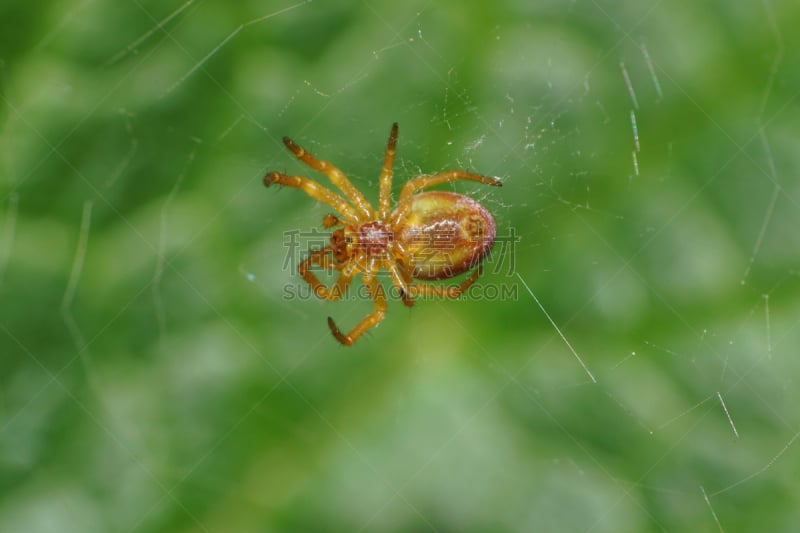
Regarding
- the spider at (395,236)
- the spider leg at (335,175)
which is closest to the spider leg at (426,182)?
the spider at (395,236)

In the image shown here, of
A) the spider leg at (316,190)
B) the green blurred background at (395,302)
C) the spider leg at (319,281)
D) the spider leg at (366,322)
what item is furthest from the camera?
the spider leg at (319,281)

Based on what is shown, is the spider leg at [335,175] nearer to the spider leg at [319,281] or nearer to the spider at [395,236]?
the spider at [395,236]

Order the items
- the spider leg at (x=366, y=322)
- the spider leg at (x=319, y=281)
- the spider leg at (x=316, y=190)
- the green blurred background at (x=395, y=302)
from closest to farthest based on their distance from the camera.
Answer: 1. the green blurred background at (x=395, y=302)
2. the spider leg at (x=366, y=322)
3. the spider leg at (x=316, y=190)
4. the spider leg at (x=319, y=281)

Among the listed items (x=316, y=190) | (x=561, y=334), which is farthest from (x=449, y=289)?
(x=316, y=190)

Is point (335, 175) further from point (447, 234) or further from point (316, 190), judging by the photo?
point (447, 234)

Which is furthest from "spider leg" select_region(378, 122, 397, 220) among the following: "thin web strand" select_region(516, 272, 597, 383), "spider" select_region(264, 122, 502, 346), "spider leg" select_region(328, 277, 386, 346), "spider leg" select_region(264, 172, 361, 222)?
"thin web strand" select_region(516, 272, 597, 383)

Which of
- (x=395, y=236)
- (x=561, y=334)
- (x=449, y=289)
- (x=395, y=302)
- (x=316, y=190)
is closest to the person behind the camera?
(x=561, y=334)
